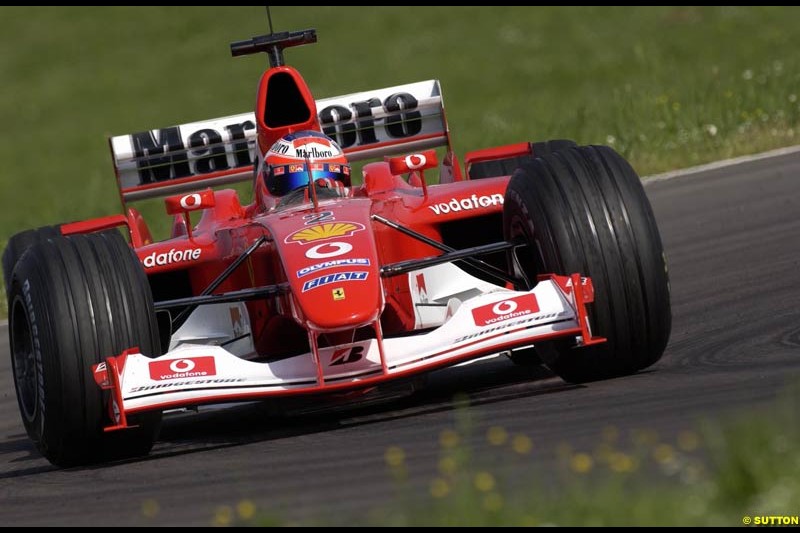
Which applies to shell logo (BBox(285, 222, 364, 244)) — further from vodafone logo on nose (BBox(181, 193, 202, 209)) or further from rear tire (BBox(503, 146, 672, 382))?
vodafone logo on nose (BBox(181, 193, 202, 209))

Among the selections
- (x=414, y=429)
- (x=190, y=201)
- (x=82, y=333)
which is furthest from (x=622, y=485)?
(x=190, y=201)

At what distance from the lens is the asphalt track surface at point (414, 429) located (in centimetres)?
591

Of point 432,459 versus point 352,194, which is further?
point 352,194

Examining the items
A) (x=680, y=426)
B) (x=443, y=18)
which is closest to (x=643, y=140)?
(x=680, y=426)

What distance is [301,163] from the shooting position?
8.99 metres

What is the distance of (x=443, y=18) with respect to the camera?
1785 inches

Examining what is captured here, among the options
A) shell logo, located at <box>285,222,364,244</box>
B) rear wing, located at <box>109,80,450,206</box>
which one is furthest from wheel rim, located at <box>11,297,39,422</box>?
rear wing, located at <box>109,80,450,206</box>

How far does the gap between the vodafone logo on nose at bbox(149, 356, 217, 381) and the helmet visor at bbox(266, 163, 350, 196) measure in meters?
1.97

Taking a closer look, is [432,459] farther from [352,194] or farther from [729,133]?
[729,133]

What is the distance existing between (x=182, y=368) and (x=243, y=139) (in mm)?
4336

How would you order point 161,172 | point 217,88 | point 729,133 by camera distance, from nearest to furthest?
1. point 161,172
2. point 729,133
3. point 217,88

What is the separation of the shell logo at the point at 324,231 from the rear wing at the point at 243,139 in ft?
10.6

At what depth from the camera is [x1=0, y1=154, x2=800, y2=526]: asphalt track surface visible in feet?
19.4

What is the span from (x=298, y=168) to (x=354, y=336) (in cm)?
145
